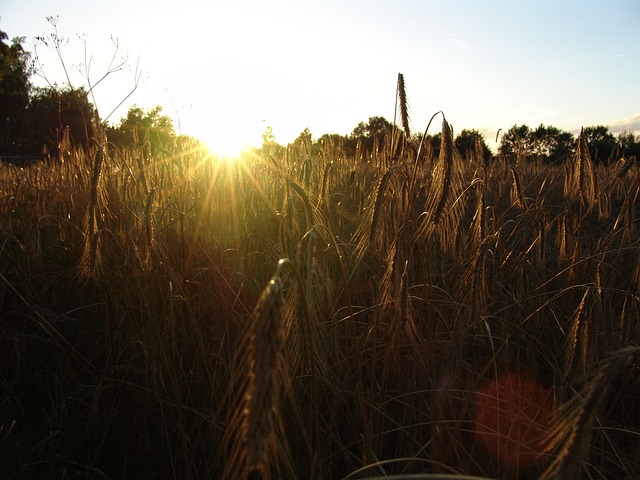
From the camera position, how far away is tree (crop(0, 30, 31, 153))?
25409mm

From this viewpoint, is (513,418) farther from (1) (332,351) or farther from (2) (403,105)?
(2) (403,105)

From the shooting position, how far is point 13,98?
27.8 metres

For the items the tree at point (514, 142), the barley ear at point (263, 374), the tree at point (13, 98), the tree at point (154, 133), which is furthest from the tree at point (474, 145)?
the tree at point (13, 98)

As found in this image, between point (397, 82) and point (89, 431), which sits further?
point (397, 82)

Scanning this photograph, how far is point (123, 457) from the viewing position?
164 cm

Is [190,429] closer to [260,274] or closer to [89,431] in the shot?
[89,431]

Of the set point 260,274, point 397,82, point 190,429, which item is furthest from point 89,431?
point 397,82

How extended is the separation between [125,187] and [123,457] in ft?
4.35

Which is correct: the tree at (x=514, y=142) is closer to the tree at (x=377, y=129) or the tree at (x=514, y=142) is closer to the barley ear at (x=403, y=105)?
the tree at (x=377, y=129)

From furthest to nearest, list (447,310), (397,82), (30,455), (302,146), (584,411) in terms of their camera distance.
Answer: (302,146) → (447,310) → (397,82) → (30,455) → (584,411)

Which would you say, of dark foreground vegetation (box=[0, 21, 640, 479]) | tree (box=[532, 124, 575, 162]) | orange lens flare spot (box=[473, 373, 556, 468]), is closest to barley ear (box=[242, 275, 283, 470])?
dark foreground vegetation (box=[0, 21, 640, 479])

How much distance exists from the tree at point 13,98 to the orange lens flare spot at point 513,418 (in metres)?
28.6

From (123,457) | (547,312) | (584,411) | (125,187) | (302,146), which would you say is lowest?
(123,457)

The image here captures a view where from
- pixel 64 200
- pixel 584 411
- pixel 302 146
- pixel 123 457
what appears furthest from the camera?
pixel 302 146
